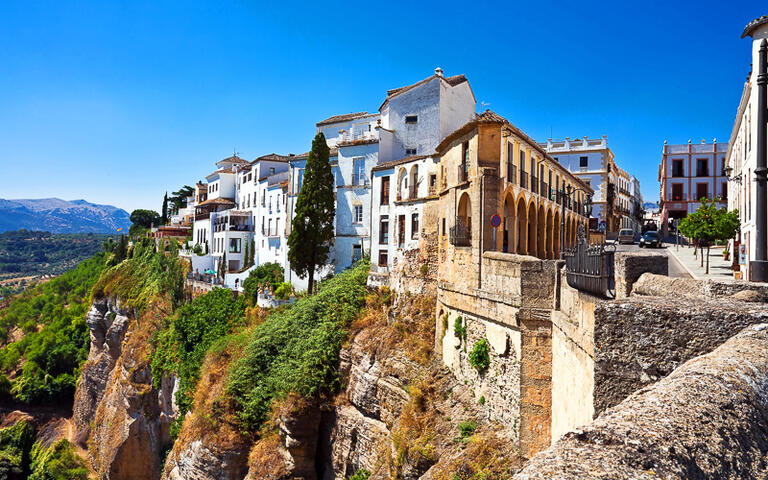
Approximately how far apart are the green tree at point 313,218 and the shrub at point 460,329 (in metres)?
15.0

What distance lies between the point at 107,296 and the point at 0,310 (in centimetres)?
3848

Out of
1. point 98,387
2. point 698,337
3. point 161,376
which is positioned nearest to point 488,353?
point 698,337

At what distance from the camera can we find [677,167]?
156 ft

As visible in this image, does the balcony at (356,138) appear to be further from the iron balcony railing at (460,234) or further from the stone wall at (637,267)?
the stone wall at (637,267)

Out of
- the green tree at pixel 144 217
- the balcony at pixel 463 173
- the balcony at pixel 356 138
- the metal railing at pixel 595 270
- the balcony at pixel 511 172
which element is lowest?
the metal railing at pixel 595 270

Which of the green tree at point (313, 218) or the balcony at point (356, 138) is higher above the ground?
the balcony at point (356, 138)

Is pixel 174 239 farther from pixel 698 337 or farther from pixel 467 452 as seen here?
pixel 698 337

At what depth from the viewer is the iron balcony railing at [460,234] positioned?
51.9 ft

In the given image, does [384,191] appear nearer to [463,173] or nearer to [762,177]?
[463,173]

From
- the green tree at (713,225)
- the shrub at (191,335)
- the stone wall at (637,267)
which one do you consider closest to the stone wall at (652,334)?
the stone wall at (637,267)

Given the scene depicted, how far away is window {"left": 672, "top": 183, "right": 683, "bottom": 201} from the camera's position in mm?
47500

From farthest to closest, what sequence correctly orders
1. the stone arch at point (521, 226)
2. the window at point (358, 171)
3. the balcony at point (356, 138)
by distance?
1. the window at point (358, 171)
2. the balcony at point (356, 138)
3. the stone arch at point (521, 226)

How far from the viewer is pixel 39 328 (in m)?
59.8

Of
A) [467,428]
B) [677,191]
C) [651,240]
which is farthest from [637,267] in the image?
[677,191]
